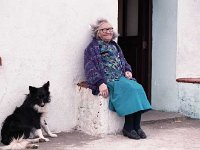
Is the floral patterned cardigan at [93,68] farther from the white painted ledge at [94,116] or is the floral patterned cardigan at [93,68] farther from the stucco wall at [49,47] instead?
the stucco wall at [49,47]

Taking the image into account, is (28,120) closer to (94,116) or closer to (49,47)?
(94,116)

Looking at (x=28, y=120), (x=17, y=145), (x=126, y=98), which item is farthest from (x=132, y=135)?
(x=17, y=145)

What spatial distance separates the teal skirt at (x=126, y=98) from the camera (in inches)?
196

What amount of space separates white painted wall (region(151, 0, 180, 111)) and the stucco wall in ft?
4.32

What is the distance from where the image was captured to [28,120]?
15.6ft

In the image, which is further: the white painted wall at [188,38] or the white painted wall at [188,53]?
the white painted wall at [188,38]

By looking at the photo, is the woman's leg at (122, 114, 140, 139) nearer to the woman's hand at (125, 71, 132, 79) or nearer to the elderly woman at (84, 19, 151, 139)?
the elderly woman at (84, 19, 151, 139)

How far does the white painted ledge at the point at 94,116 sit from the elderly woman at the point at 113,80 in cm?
11

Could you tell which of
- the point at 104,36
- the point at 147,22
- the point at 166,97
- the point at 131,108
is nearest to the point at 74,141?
the point at 131,108

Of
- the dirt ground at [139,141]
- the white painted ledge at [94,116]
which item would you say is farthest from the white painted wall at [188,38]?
the white painted ledge at [94,116]

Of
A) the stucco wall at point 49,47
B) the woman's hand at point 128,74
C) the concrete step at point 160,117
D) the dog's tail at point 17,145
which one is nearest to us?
the dog's tail at point 17,145

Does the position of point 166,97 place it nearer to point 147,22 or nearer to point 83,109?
point 147,22

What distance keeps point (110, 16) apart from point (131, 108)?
1.47 meters

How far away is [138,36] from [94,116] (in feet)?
7.78
